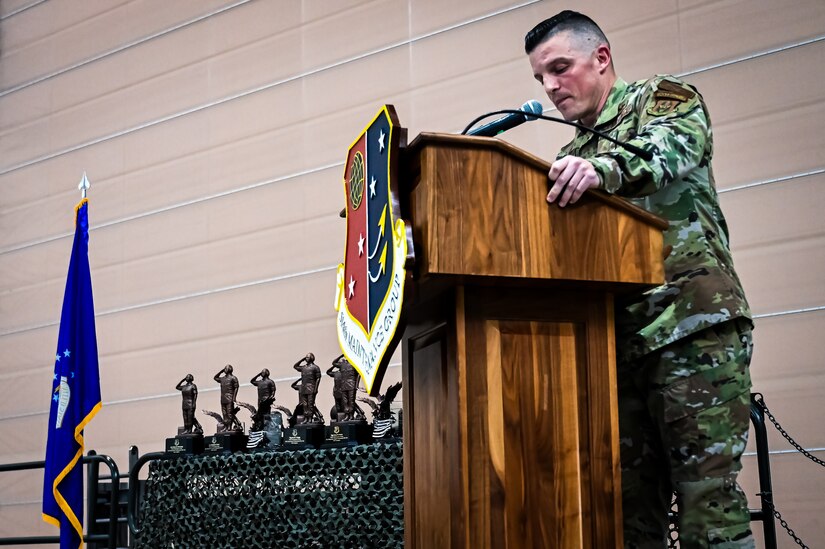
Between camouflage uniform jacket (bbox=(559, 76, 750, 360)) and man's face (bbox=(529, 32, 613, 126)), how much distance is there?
14cm

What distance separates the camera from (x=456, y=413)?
4.84 ft

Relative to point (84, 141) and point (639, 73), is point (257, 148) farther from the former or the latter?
point (639, 73)

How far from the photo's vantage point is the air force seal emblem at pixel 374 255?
151 cm

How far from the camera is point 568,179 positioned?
152cm

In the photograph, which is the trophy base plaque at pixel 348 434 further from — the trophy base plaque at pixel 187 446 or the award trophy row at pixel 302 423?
the trophy base plaque at pixel 187 446

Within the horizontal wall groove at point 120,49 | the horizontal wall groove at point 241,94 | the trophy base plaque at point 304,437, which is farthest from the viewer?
the horizontal wall groove at point 120,49

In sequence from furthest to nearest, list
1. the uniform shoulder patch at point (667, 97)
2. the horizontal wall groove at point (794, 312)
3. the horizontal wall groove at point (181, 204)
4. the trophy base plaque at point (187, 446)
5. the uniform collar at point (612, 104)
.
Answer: the horizontal wall groove at point (181, 204), the horizontal wall groove at point (794, 312), the trophy base plaque at point (187, 446), the uniform collar at point (612, 104), the uniform shoulder patch at point (667, 97)

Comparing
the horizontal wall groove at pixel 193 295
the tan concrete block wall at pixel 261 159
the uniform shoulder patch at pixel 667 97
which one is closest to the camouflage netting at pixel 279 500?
the uniform shoulder patch at pixel 667 97

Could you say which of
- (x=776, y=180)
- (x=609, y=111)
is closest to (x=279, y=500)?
(x=609, y=111)

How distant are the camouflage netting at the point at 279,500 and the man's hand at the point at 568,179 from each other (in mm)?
2017

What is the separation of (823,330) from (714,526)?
301cm

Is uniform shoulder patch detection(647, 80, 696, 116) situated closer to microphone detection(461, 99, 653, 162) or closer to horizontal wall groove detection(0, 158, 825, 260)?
microphone detection(461, 99, 653, 162)

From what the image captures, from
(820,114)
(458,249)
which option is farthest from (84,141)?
(458,249)

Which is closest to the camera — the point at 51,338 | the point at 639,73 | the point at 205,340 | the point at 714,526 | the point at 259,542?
the point at 714,526
